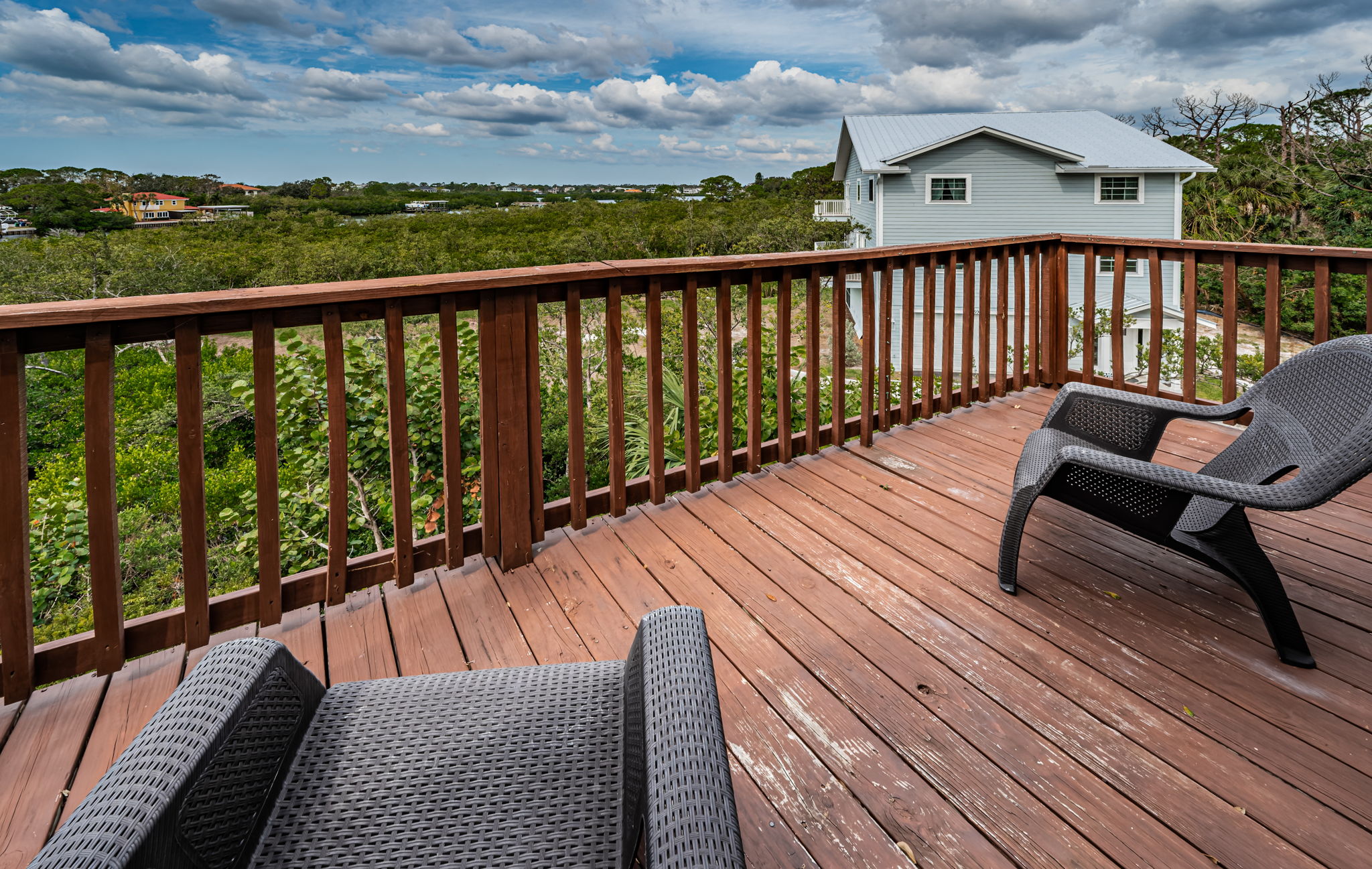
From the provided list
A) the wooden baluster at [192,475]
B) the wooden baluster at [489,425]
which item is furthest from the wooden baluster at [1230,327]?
the wooden baluster at [192,475]

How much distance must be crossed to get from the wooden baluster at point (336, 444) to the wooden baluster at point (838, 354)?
6.39 ft

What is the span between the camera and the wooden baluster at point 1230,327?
11.3 ft

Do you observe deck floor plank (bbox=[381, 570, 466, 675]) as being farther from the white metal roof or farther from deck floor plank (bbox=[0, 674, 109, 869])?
the white metal roof

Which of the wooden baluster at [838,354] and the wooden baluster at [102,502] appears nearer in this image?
the wooden baluster at [102,502]

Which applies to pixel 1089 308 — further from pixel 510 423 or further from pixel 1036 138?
pixel 1036 138

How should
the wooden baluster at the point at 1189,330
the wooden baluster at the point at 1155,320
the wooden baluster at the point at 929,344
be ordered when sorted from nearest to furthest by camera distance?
the wooden baluster at the point at 929,344
the wooden baluster at the point at 1189,330
the wooden baluster at the point at 1155,320

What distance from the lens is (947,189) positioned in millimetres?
18250

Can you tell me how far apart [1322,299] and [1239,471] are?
1.75 m

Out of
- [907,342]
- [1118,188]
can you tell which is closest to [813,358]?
[907,342]

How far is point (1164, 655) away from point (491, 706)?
1688 mm

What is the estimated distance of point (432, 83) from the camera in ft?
131

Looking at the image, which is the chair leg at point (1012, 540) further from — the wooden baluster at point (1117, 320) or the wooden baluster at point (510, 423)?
the wooden baluster at point (1117, 320)

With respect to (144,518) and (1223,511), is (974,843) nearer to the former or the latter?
(1223,511)

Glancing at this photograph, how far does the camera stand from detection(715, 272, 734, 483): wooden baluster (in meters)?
2.86
